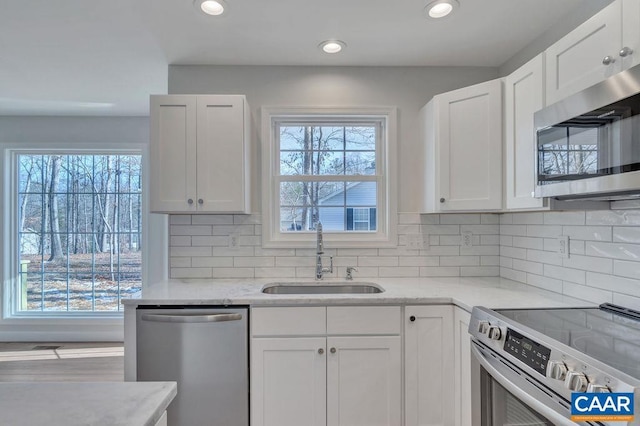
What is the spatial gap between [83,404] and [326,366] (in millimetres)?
1389

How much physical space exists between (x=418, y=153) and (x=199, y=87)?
168 cm

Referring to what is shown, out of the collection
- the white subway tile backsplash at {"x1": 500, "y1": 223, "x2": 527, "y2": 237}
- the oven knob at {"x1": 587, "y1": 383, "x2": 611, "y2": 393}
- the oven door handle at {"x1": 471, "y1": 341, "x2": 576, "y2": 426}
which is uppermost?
the white subway tile backsplash at {"x1": 500, "y1": 223, "x2": 527, "y2": 237}

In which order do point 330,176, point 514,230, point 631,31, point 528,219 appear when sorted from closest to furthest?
point 631,31, point 528,219, point 514,230, point 330,176

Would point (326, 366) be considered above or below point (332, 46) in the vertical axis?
below

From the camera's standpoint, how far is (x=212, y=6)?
6.11ft

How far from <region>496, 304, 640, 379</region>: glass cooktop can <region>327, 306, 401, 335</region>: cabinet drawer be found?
1.89ft

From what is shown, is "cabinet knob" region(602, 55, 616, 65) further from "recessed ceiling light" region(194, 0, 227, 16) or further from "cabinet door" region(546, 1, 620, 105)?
"recessed ceiling light" region(194, 0, 227, 16)

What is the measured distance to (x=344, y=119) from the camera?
2693 mm


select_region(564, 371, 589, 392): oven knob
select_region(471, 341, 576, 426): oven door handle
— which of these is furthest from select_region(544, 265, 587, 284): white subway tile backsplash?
select_region(564, 371, 589, 392): oven knob

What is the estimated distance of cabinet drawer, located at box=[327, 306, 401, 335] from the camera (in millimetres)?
1945

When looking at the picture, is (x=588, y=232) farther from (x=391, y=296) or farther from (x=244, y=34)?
(x=244, y=34)

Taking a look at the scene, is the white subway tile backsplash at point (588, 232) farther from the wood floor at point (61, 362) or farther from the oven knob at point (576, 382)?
the wood floor at point (61, 362)

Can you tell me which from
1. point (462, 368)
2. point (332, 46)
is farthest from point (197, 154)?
point (462, 368)

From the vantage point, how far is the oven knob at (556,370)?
3.51 feet
